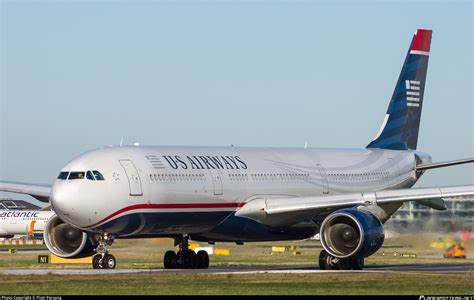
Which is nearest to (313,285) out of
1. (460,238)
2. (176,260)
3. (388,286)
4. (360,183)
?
(388,286)

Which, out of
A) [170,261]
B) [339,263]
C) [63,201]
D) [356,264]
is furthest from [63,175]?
[356,264]

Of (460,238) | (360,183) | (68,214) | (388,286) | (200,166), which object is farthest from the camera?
(460,238)

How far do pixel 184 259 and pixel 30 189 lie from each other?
6.91 m

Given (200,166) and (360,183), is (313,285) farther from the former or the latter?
(360,183)

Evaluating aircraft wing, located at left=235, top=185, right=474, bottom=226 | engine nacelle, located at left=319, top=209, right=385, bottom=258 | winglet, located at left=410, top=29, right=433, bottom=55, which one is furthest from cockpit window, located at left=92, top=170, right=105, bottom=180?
winglet, located at left=410, top=29, right=433, bottom=55

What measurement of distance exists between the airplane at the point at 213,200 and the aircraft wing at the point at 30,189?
2.0 inches

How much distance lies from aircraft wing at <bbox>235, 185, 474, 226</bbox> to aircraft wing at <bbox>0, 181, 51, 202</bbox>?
7.91m

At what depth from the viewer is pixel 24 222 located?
296 feet

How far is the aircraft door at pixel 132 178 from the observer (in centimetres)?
4103

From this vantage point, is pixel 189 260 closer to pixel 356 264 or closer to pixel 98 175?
pixel 356 264

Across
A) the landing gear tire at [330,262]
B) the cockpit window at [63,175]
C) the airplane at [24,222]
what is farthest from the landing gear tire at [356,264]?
the airplane at [24,222]

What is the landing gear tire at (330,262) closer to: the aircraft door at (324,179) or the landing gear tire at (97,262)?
the aircraft door at (324,179)

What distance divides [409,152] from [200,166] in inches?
609

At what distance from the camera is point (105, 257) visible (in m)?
42.0
